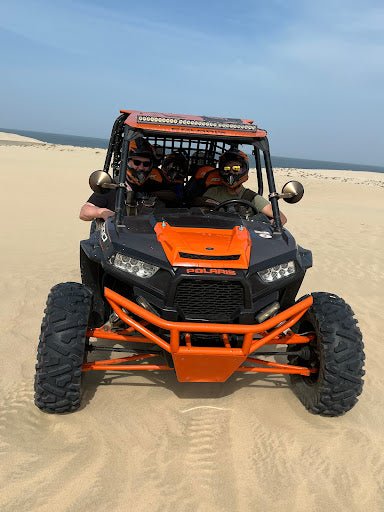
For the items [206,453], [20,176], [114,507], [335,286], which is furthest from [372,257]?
[20,176]

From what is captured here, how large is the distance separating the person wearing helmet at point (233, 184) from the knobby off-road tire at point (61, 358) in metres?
2.00

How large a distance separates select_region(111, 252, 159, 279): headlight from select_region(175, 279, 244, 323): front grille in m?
0.25

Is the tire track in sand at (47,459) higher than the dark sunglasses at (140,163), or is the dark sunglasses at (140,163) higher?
the dark sunglasses at (140,163)

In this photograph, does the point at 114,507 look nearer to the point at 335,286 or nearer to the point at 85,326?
the point at 85,326

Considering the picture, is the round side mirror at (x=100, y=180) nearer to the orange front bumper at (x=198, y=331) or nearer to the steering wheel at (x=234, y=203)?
the orange front bumper at (x=198, y=331)

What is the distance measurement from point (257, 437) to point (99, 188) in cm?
219

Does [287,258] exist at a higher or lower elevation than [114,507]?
higher

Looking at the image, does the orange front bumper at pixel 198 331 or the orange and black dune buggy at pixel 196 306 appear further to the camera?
the orange and black dune buggy at pixel 196 306

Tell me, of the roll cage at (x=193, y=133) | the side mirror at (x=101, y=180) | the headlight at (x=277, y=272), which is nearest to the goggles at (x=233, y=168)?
the roll cage at (x=193, y=133)

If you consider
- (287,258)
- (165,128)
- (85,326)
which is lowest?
(85,326)

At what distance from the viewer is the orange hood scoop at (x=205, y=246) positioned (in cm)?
328

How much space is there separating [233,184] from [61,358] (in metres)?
2.41

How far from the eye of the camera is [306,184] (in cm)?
2522

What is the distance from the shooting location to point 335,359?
3494 mm
